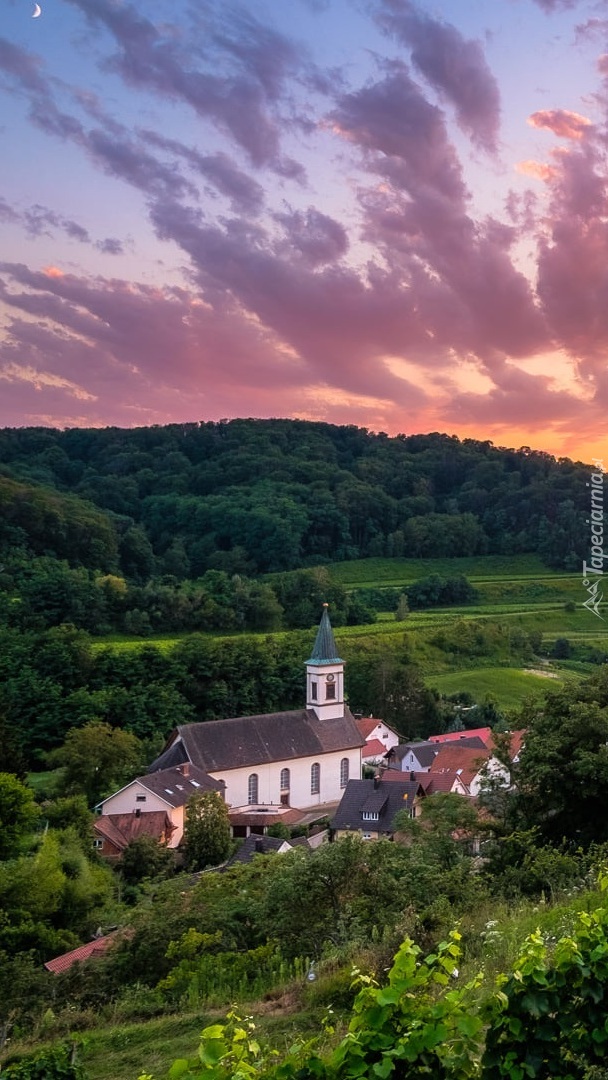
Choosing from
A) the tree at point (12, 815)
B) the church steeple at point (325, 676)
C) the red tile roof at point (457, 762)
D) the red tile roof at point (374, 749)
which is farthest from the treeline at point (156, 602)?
the tree at point (12, 815)

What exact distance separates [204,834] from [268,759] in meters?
9.98

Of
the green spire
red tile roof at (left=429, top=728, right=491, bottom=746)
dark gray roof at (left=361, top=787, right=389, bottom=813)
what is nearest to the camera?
dark gray roof at (left=361, top=787, right=389, bottom=813)

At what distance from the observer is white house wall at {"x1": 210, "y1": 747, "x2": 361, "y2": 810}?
35.2 meters

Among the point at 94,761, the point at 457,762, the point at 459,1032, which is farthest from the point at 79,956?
the point at 457,762

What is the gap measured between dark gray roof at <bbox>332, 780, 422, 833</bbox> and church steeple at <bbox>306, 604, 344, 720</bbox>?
8.35 metres

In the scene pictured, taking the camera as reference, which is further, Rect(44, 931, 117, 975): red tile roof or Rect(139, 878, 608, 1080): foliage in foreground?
Rect(44, 931, 117, 975): red tile roof

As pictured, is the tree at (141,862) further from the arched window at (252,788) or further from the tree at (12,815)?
the arched window at (252,788)

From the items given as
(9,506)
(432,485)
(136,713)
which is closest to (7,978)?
(136,713)

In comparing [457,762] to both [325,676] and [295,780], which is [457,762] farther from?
[325,676]

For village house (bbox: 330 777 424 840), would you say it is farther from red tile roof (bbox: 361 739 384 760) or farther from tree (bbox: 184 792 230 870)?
red tile roof (bbox: 361 739 384 760)

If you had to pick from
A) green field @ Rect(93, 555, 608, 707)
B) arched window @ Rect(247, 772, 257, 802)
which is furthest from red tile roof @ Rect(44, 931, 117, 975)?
green field @ Rect(93, 555, 608, 707)

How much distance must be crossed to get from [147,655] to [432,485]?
2439 inches

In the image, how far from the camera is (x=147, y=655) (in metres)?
45.0

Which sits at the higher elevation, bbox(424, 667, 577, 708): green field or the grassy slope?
the grassy slope
